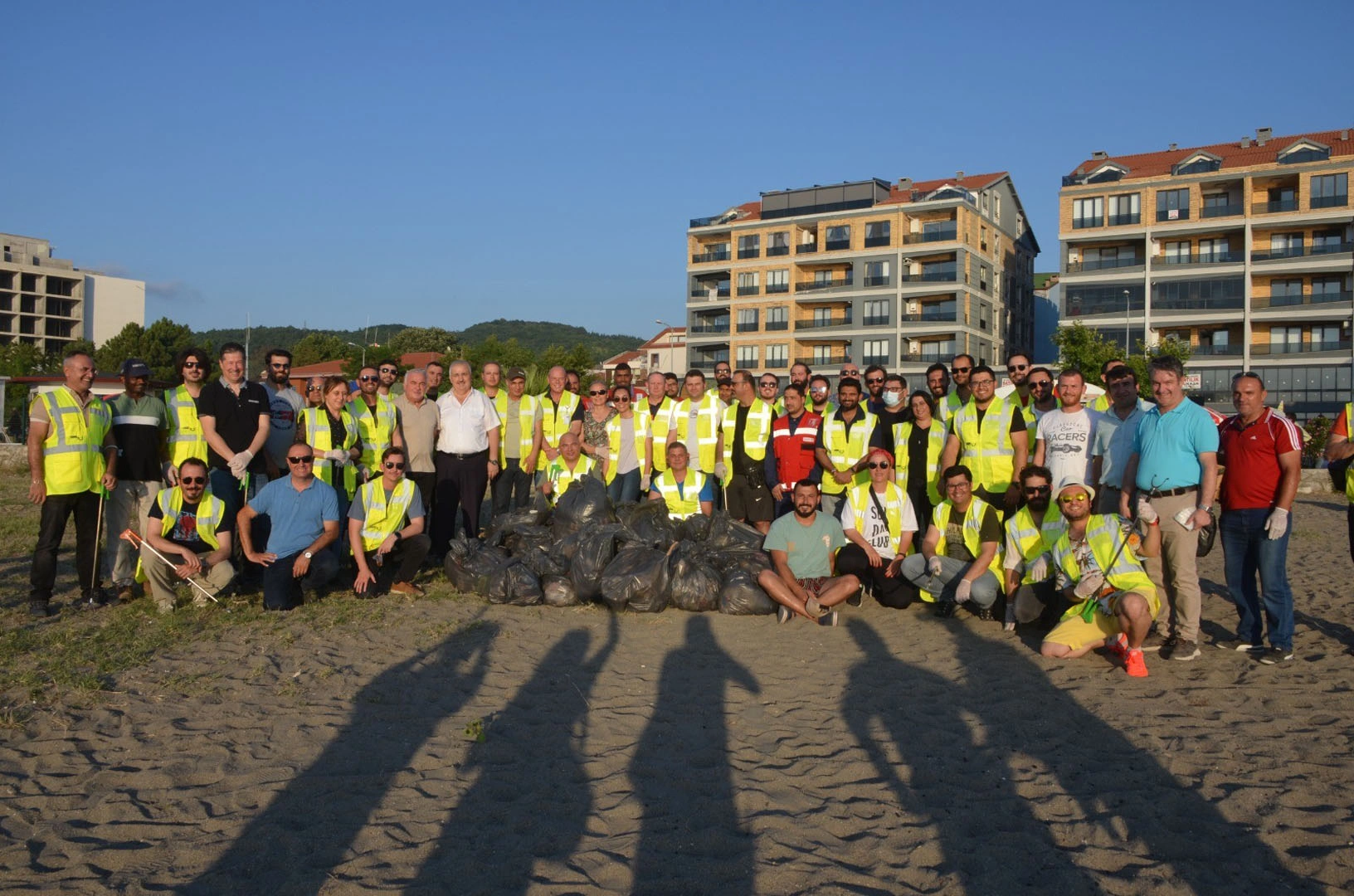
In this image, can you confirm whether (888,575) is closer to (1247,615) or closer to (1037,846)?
(1247,615)

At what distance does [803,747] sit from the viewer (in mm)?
4977

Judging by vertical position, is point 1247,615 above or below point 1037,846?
above

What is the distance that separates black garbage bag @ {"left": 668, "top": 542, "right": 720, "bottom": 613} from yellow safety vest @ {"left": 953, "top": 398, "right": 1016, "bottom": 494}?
8.11ft

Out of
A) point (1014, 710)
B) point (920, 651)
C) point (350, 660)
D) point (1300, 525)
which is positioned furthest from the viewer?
point (1300, 525)

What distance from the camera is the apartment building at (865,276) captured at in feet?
185

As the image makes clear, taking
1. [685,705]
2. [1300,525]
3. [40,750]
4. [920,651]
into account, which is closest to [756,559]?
[920,651]

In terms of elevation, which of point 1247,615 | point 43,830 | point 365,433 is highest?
point 365,433

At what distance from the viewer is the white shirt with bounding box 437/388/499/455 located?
959 cm

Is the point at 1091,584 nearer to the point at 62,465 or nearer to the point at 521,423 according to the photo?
the point at 521,423

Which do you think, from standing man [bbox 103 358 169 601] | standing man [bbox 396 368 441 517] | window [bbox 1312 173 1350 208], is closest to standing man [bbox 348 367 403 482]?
standing man [bbox 396 368 441 517]

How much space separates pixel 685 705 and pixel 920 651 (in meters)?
2.17

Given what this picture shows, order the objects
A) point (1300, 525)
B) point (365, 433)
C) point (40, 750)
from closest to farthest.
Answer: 1. point (40, 750)
2. point (365, 433)
3. point (1300, 525)

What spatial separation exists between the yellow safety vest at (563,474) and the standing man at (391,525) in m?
1.58

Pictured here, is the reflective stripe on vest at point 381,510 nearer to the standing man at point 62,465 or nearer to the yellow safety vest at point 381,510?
the yellow safety vest at point 381,510
